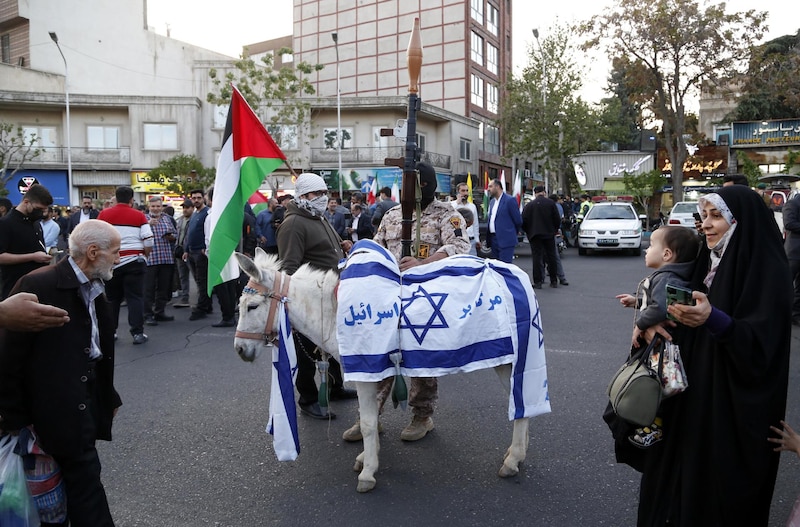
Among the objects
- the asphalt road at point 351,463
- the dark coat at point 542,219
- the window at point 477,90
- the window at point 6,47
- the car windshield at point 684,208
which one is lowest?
the asphalt road at point 351,463

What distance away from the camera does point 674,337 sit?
275 cm

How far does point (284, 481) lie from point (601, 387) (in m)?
3.28

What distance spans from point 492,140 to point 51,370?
47.6m

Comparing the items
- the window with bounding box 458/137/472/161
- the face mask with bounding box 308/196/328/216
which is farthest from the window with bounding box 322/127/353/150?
the face mask with bounding box 308/196/328/216

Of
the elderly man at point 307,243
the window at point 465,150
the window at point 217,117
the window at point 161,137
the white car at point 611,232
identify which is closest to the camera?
the elderly man at point 307,243

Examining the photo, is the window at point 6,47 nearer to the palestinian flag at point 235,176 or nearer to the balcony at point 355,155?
the balcony at point 355,155

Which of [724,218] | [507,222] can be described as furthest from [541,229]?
[724,218]

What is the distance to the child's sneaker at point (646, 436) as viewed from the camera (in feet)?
9.22

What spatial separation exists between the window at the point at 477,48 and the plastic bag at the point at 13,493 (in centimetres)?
4544

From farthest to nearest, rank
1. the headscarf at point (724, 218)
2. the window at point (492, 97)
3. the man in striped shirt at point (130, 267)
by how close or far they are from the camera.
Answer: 1. the window at point (492, 97)
2. the man in striped shirt at point (130, 267)
3. the headscarf at point (724, 218)

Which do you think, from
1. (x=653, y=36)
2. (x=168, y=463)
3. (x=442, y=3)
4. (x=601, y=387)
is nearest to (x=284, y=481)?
(x=168, y=463)

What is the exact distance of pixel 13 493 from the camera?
8.39 ft

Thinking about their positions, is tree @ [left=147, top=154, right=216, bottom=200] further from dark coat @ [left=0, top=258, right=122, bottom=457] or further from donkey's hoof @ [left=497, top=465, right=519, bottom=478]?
dark coat @ [left=0, top=258, right=122, bottom=457]

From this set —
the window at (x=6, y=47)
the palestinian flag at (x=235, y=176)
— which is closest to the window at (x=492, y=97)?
the window at (x=6, y=47)
